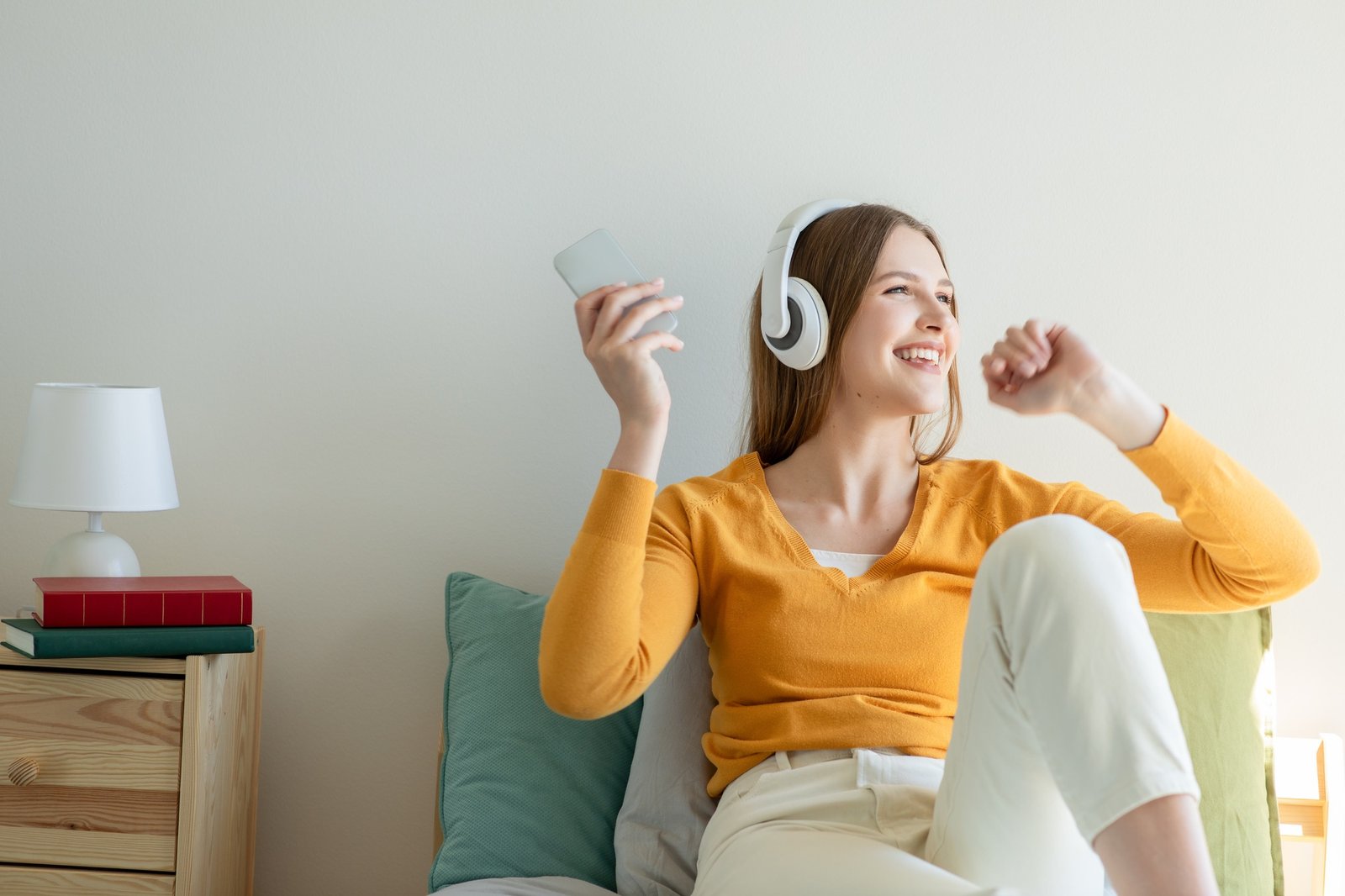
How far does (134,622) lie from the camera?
1.44m

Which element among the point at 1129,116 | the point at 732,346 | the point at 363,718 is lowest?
the point at 363,718

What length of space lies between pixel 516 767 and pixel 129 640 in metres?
0.51

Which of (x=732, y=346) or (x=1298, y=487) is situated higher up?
(x=732, y=346)

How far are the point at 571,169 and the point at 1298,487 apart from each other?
1203mm

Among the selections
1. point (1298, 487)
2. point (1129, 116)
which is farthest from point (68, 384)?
point (1298, 487)

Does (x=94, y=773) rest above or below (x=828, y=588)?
below

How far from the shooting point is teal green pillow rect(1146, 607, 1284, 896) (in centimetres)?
141

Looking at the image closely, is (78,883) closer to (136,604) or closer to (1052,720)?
(136,604)

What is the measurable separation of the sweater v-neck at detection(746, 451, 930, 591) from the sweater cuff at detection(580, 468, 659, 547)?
0.24m

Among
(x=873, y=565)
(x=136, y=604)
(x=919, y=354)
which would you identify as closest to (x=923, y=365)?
(x=919, y=354)

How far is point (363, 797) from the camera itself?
1800 mm

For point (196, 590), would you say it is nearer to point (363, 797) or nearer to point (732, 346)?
point (363, 797)

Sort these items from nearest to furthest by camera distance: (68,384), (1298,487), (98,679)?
(98,679), (68,384), (1298,487)

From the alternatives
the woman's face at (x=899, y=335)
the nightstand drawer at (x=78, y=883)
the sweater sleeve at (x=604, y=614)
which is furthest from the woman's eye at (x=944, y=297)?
the nightstand drawer at (x=78, y=883)
